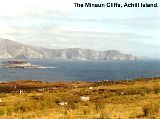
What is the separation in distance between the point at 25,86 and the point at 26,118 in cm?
6960

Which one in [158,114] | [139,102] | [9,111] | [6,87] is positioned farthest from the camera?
[6,87]

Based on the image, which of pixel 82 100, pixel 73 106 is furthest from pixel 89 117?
pixel 82 100

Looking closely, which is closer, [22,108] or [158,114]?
[158,114]

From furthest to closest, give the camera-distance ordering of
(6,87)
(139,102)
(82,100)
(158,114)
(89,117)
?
(6,87), (82,100), (139,102), (89,117), (158,114)

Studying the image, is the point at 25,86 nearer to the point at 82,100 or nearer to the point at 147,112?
the point at 82,100

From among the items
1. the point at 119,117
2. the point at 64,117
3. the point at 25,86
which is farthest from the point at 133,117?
the point at 25,86

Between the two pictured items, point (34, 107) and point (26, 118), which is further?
point (34, 107)

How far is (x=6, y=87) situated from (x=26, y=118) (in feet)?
227

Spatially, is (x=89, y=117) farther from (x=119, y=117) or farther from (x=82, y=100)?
(x=82, y=100)

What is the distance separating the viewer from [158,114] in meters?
27.4

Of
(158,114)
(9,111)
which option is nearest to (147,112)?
(158,114)

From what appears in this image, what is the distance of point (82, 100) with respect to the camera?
4634 centimetres

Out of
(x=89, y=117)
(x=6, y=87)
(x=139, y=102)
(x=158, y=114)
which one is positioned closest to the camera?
(x=158, y=114)

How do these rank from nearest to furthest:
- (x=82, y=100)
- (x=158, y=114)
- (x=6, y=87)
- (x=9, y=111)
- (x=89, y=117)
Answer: (x=158, y=114)
(x=89, y=117)
(x=9, y=111)
(x=82, y=100)
(x=6, y=87)
